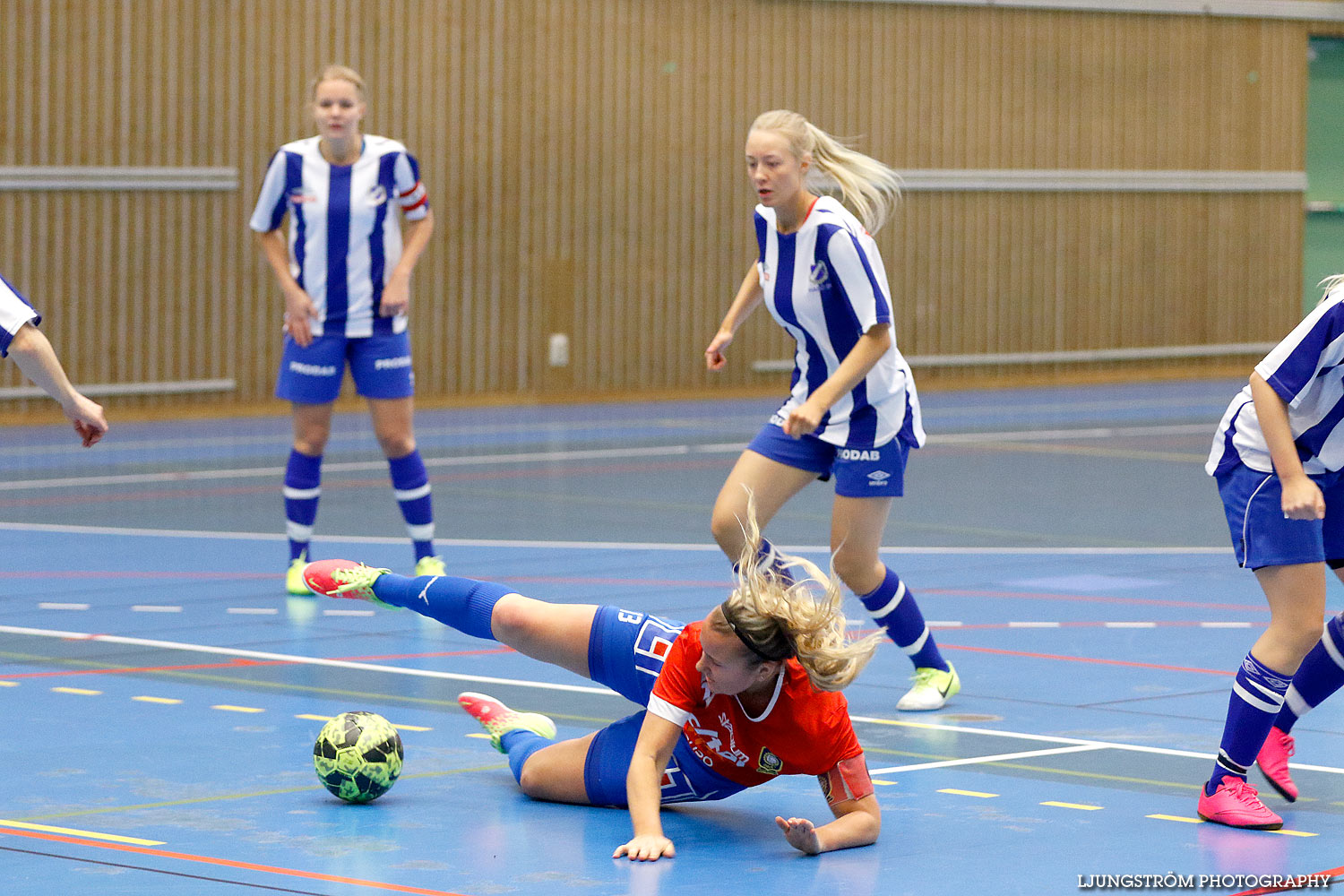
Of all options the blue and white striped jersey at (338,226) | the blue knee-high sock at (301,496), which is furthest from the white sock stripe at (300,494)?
the blue and white striped jersey at (338,226)

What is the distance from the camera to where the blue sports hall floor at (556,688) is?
14.3ft

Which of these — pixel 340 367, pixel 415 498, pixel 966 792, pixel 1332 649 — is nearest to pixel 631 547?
pixel 415 498

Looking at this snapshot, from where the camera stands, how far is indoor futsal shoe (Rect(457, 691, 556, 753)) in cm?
536

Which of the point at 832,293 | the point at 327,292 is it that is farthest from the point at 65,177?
the point at 832,293

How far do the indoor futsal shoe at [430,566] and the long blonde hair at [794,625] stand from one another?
4.38 metres

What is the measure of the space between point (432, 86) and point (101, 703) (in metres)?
13.7

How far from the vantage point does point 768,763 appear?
4.61m

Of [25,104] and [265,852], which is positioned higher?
[25,104]

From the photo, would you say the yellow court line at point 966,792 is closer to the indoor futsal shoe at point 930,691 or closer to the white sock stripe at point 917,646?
the indoor futsal shoe at point 930,691

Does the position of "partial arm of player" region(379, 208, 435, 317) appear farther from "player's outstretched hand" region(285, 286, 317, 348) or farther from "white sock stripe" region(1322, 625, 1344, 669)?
"white sock stripe" region(1322, 625, 1344, 669)

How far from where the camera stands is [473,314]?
1967 centimetres

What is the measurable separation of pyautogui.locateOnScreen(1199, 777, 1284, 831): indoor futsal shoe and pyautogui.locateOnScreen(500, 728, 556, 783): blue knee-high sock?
63.7 inches

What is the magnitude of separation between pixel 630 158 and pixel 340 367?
1223 centimetres

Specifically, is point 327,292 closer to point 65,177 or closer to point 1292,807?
point 1292,807
